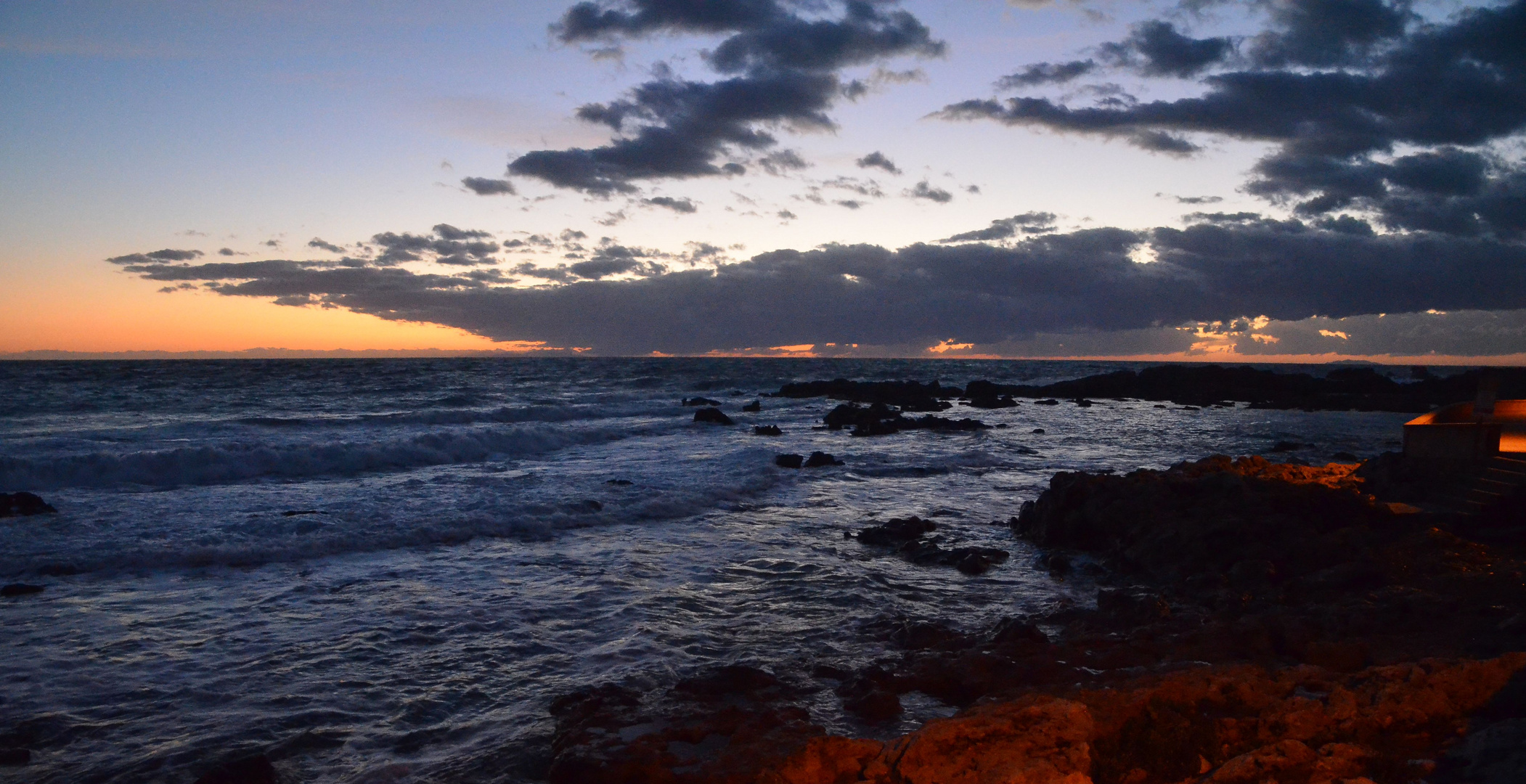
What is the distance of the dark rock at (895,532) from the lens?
12141 mm

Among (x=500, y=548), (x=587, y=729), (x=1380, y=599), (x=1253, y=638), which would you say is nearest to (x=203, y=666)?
(x=587, y=729)

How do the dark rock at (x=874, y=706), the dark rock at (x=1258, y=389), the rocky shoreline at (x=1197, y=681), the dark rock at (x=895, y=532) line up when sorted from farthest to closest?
the dark rock at (x=1258, y=389)
the dark rock at (x=895, y=532)
the dark rock at (x=874, y=706)
the rocky shoreline at (x=1197, y=681)

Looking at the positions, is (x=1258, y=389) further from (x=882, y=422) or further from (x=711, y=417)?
(x=711, y=417)

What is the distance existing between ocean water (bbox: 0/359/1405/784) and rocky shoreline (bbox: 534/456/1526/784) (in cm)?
54

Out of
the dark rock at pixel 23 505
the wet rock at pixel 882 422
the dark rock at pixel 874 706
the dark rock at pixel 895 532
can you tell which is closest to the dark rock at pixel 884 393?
the wet rock at pixel 882 422

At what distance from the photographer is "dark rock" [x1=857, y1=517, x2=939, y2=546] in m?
12.1

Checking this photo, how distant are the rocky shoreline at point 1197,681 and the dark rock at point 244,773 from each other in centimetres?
186

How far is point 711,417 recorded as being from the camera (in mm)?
36094

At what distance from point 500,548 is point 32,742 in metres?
6.44

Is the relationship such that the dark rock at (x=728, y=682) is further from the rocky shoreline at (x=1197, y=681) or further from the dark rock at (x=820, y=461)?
the dark rock at (x=820, y=461)

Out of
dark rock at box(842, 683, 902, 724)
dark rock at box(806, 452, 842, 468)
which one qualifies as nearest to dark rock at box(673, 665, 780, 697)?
dark rock at box(842, 683, 902, 724)

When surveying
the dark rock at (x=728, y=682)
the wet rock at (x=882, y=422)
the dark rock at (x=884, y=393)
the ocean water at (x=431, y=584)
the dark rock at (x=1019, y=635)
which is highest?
the dark rock at (x=884, y=393)

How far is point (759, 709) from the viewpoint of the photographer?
230 inches

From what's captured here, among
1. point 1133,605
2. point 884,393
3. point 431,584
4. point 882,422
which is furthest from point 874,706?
point 884,393
